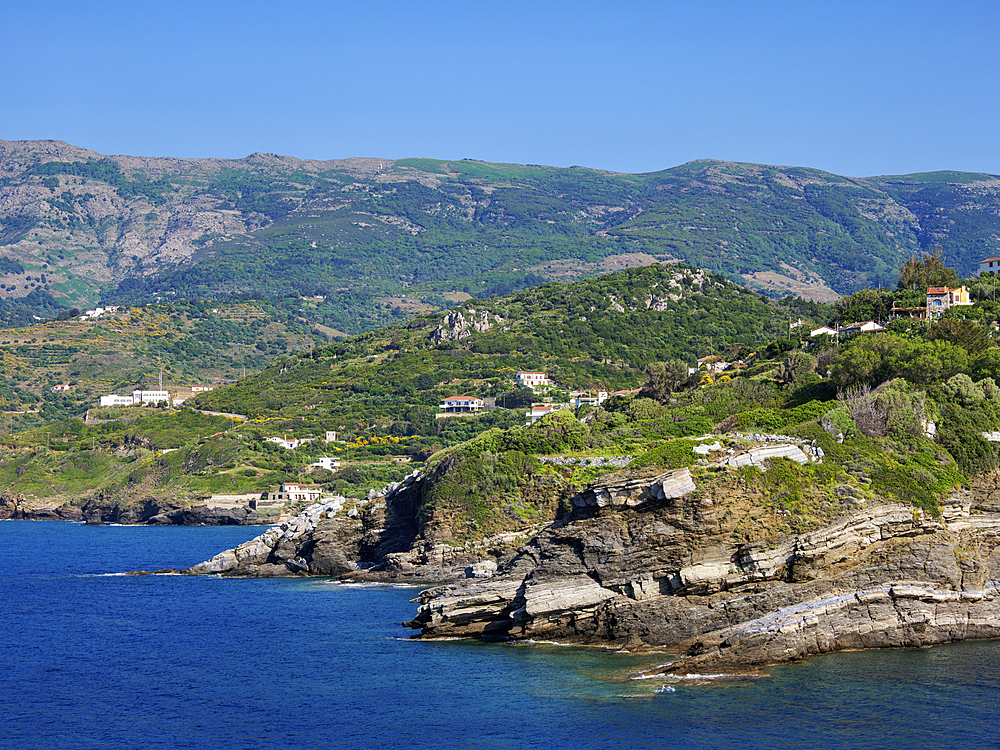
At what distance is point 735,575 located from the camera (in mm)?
42750

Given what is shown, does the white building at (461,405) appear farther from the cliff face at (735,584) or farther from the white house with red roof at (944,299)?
the cliff face at (735,584)

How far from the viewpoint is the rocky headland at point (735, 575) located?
4059 cm

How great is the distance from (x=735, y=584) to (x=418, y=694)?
13.4 m

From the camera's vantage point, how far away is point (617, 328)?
186000mm

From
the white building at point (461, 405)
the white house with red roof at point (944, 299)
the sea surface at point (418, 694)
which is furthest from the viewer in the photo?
the white building at point (461, 405)

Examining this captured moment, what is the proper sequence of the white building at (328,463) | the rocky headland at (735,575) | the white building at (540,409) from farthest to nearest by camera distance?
1. the white building at (328,463)
2. the white building at (540,409)
3. the rocky headland at (735,575)

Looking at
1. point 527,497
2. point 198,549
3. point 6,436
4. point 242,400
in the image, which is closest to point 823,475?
point 527,497

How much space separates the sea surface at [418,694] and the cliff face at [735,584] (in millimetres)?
1246

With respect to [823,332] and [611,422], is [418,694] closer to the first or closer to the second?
[611,422]

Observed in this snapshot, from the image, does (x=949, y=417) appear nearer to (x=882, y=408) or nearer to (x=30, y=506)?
(x=882, y=408)

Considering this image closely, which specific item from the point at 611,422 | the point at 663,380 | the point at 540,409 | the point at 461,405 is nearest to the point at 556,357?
the point at 461,405

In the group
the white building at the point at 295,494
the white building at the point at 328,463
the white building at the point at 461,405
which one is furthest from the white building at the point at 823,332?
the white building at the point at 328,463

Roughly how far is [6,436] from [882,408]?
17652 centimetres

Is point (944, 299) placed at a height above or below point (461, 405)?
above
